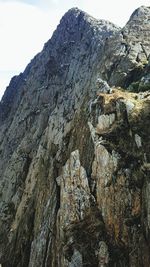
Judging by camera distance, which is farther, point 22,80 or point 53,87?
point 22,80

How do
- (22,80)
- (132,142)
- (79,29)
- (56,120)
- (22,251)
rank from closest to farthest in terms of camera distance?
1. (132,142)
2. (22,251)
3. (56,120)
4. (79,29)
5. (22,80)

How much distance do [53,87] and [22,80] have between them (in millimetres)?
33585

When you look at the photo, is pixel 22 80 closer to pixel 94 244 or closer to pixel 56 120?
pixel 56 120

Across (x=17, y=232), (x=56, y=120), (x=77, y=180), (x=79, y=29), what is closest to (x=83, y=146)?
(x=77, y=180)

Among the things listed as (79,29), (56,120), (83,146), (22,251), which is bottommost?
(22,251)

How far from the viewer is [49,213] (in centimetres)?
4391


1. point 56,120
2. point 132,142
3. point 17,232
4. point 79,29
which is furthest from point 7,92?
point 132,142

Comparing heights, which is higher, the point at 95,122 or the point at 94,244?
the point at 95,122

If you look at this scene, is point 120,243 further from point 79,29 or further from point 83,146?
point 79,29

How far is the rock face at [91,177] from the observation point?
112 feet

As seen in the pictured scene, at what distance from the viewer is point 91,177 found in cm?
3897

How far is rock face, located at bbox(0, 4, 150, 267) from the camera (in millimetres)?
34094

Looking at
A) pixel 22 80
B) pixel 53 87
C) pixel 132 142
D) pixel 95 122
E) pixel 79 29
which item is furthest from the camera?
pixel 22 80

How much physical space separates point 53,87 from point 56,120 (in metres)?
28.6
